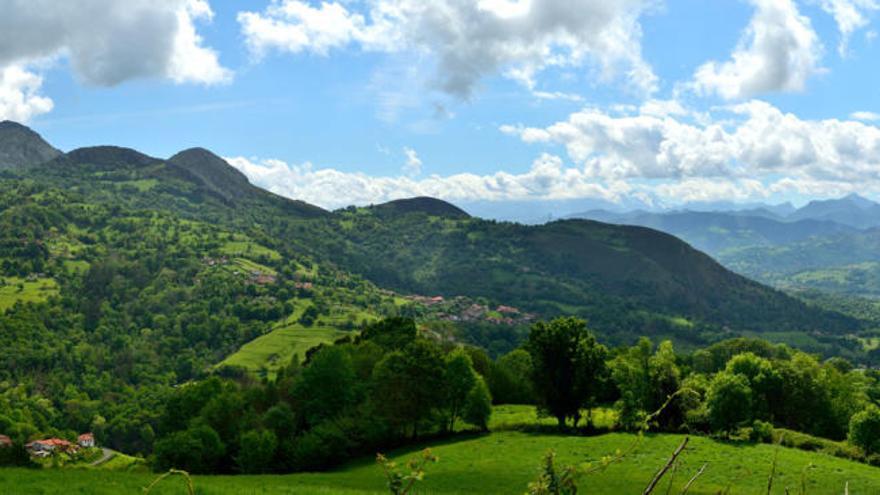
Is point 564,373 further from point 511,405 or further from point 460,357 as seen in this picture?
point 511,405

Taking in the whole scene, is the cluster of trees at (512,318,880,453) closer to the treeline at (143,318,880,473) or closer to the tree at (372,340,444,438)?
the treeline at (143,318,880,473)

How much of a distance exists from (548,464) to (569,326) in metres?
70.6

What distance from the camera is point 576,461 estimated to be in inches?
2149

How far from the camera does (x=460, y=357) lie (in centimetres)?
8006

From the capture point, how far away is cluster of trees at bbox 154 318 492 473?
224ft

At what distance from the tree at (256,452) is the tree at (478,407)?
24130 millimetres

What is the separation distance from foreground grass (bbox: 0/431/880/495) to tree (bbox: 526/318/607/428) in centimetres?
582

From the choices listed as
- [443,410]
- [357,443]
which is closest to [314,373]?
[357,443]

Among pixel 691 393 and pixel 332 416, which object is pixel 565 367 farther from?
pixel 332 416

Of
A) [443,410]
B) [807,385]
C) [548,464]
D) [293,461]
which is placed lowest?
[293,461]

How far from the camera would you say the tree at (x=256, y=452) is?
67.8m

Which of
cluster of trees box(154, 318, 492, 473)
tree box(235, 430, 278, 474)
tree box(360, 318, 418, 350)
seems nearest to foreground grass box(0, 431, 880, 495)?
cluster of trees box(154, 318, 492, 473)

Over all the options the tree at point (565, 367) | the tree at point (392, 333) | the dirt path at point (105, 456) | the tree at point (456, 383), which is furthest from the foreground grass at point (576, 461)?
the dirt path at point (105, 456)

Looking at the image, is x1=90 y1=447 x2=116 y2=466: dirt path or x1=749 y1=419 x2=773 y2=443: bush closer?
x1=749 y1=419 x2=773 y2=443: bush
